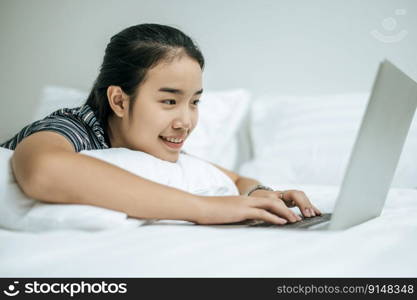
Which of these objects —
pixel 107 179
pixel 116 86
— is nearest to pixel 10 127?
pixel 116 86

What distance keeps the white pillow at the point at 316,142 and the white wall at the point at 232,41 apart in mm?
220

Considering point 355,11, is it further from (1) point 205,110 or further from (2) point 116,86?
(2) point 116,86

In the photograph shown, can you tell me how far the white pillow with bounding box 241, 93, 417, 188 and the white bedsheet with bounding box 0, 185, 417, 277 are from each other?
82 centimetres

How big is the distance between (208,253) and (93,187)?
25 cm

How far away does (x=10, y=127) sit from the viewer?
8.07ft

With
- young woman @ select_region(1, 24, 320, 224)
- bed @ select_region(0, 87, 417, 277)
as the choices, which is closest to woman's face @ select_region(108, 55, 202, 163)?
young woman @ select_region(1, 24, 320, 224)

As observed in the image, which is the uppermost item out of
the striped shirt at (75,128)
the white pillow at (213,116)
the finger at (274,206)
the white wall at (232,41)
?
the white wall at (232,41)

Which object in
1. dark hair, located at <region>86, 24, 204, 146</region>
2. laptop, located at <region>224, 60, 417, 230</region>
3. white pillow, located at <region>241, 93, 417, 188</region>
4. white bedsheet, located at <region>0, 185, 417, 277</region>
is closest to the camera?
white bedsheet, located at <region>0, 185, 417, 277</region>

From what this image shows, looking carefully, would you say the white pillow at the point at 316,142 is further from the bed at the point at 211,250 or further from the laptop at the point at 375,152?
the laptop at the point at 375,152

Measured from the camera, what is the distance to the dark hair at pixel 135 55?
1099 millimetres

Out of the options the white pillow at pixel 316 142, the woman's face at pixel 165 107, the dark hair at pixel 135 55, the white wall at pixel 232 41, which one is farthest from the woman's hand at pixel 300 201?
the white wall at pixel 232 41

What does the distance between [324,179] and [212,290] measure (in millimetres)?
1146

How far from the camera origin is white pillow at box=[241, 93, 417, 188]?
5.07ft

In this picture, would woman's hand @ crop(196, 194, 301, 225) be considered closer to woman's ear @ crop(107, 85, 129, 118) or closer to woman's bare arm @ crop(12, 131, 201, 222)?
woman's bare arm @ crop(12, 131, 201, 222)
